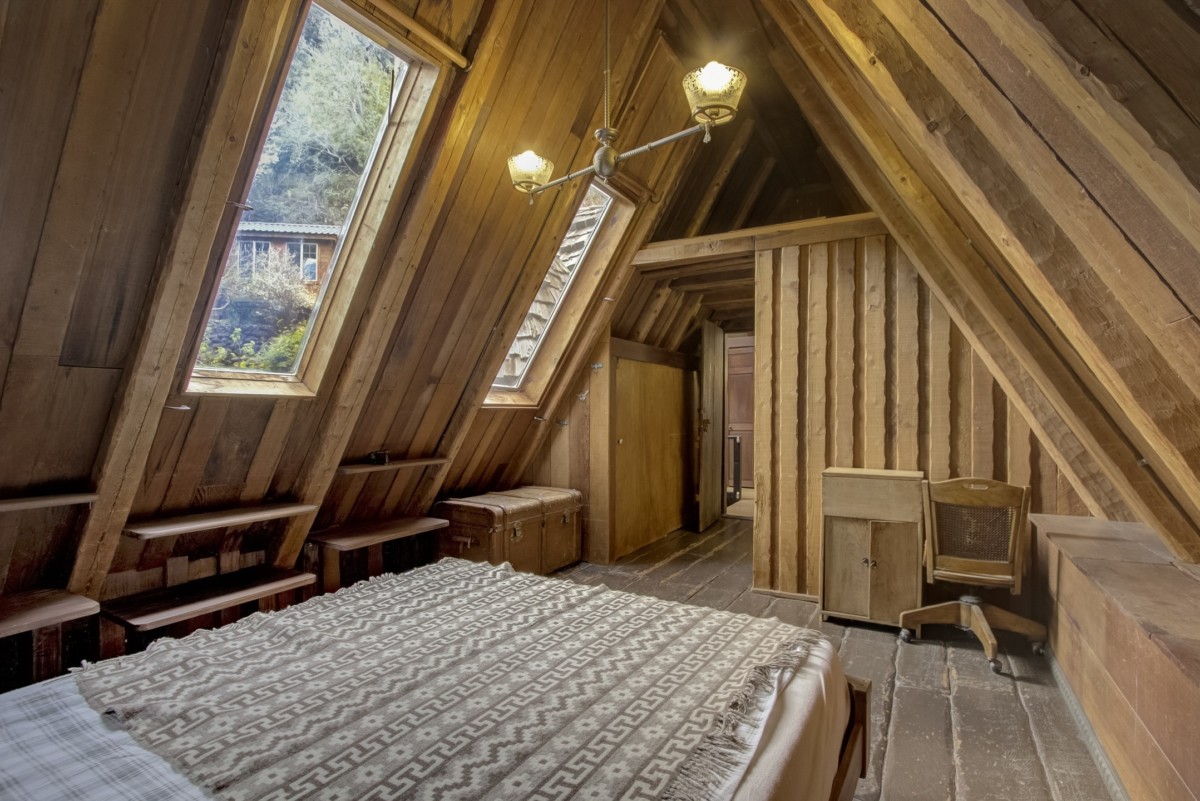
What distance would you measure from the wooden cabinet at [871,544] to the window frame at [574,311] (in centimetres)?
199

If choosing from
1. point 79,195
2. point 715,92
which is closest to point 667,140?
point 715,92

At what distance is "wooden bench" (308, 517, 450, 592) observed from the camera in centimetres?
316

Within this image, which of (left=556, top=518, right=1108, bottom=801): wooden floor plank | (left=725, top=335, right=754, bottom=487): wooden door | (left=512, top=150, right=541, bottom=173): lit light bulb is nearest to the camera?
(left=556, top=518, right=1108, bottom=801): wooden floor plank

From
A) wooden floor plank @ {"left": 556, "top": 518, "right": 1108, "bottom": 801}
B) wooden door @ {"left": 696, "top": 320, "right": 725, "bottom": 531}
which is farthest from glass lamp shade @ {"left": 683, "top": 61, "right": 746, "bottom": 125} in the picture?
wooden door @ {"left": 696, "top": 320, "right": 725, "bottom": 531}

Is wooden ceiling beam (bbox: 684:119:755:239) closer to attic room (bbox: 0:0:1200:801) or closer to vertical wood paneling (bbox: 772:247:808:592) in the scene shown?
attic room (bbox: 0:0:1200:801)

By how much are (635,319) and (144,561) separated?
11.8 feet

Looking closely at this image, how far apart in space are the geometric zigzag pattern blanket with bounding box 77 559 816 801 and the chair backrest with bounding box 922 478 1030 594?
1.54m

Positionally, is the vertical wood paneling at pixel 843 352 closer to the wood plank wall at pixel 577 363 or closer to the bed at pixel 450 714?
the wood plank wall at pixel 577 363

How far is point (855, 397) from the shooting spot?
141 inches

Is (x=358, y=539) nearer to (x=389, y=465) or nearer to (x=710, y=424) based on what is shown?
(x=389, y=465)

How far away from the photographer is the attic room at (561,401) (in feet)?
3.67

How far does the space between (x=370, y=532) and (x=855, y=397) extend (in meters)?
3.09

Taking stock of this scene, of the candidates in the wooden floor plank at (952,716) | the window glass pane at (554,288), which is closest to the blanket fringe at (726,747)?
the wooden floor plank at (952,716)

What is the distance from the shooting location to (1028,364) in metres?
2.21
